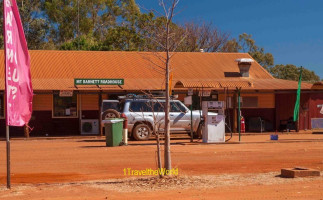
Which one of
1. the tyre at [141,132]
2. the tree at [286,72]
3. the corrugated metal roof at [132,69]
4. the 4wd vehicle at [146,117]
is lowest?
the tyre at [141,132]

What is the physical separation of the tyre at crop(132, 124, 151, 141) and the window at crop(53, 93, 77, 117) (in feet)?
25.4

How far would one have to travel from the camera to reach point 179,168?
1362cm

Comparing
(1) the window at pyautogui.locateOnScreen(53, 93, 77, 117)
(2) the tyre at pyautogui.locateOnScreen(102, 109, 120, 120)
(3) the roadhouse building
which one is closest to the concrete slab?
(2) the tyre at pyautogui.locateOnScreen(102, 109, 120, 120)

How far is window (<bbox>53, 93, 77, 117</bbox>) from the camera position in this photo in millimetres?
28984

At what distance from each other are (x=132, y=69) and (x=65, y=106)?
5.06 meters

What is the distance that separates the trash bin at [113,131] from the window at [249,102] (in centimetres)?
1255

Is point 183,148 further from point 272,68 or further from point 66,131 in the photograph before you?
point 272,68

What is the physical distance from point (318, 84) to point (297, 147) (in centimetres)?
980

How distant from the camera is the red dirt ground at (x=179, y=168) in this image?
397 inches

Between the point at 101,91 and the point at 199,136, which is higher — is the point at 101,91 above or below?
above

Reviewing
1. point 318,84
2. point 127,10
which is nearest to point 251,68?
point 318,84

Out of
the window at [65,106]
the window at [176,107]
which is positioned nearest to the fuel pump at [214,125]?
the window at [176,107]

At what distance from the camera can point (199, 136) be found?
23.1m
